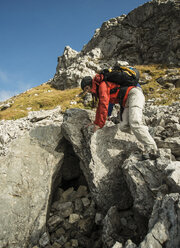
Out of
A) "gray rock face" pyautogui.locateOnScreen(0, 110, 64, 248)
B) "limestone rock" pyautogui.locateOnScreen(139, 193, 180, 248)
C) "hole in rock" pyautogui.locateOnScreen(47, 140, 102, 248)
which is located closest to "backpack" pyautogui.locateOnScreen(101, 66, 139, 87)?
"gray rock face" pyautogui.locateOnScreen(0, 110, 64, 248)

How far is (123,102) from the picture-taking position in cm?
539

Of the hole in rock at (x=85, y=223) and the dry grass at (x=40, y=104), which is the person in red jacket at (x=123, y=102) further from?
the dry grass at (x=40, y=104)

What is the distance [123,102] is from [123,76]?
0.98 meters

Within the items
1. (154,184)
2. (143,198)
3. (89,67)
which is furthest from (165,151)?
(89,67)

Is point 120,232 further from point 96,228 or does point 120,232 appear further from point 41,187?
point 41,187

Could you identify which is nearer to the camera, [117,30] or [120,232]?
[120,232]

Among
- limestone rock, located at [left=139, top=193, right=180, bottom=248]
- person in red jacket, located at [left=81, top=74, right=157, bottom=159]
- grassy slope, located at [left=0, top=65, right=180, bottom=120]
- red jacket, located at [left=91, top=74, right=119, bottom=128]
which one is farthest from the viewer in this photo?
grassy slope, located at [left=0, top=65, right=180, bottom=120]

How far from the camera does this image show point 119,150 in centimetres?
521

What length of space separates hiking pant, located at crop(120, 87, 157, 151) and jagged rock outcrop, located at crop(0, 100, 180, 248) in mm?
376

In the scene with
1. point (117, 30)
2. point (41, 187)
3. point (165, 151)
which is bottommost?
point (41, 187)

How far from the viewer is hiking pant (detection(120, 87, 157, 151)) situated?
172 inches

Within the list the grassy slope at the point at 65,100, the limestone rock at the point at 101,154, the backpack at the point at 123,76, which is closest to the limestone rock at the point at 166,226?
the limestone rock at the point at 101,154

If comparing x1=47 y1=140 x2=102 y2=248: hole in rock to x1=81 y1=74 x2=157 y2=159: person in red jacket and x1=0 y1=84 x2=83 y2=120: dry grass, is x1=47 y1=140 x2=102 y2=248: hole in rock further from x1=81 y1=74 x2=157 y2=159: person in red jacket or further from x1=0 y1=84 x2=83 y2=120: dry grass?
x1=0 y1=84 x2=83 y2=120: dry grass

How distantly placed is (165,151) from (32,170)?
16.3 feet
